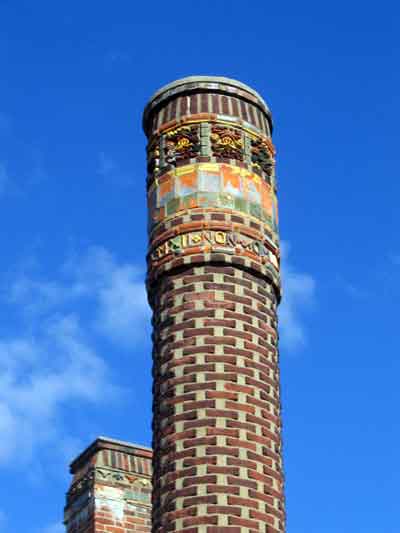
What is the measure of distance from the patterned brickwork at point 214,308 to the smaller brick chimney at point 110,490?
10348 millimetres

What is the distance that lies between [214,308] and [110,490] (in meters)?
11.4

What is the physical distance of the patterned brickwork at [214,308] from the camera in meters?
14.7

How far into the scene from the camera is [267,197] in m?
16.9

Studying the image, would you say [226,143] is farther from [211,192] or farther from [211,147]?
[211,192]

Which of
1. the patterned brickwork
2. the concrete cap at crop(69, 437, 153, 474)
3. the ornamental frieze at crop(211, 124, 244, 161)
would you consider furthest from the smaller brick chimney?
the ornamental frieze at crop(211, 124, 244, 161)

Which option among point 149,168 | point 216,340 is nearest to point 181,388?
point 216,340

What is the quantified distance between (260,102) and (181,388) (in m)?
4.43

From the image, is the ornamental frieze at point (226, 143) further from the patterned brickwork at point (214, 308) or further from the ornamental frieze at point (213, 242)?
the ornamental frieze at point (213, 242)

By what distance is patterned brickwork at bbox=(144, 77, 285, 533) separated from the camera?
14.7m

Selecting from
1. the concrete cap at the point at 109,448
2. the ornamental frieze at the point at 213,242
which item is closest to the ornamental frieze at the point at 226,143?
the ornamental frieze at the point at 213,242

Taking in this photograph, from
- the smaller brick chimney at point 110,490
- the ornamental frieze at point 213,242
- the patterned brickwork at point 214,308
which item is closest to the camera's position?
the patterned brickwork at point 214,308

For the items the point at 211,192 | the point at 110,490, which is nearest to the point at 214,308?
the point at 211,192

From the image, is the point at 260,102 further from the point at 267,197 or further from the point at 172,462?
the point at 172,462

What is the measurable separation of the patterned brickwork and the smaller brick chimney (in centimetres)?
1035
